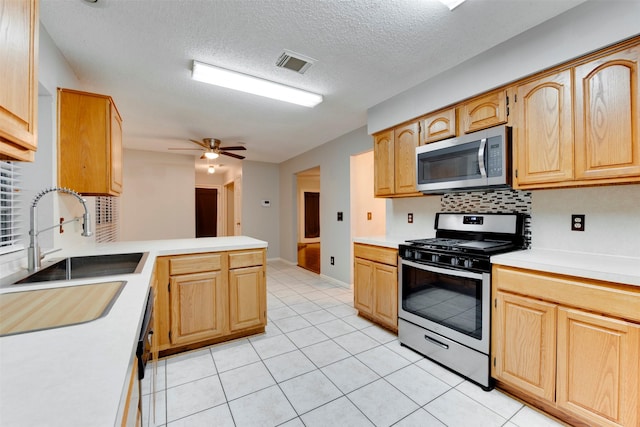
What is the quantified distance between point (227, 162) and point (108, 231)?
109 inches

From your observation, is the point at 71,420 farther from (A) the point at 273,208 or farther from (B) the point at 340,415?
(A) the point at 273,208

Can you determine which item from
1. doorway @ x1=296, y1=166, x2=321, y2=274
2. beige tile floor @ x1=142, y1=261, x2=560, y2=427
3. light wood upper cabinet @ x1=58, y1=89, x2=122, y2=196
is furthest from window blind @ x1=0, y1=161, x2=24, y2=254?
doorway @ x1=296, y1=166, x2=321, y2=274

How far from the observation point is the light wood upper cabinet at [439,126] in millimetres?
2333

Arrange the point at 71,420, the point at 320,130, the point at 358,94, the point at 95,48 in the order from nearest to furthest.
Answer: the point at 71,420
the point at 95,48
the point at 358,94
the point at 320,130

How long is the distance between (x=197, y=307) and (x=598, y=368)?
2.59 m

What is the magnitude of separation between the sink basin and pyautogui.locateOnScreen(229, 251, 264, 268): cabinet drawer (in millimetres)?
668

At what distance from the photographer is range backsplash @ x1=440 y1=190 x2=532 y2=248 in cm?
210

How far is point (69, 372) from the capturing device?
577 millimetres

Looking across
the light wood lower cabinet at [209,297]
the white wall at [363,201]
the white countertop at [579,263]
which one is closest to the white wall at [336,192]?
the white wall at [363,201]

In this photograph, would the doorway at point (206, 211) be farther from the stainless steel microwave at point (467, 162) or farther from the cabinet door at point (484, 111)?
the cabinet door at point (484, 111)

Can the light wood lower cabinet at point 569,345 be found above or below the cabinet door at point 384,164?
below

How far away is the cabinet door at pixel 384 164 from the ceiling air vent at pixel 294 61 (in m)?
1.15

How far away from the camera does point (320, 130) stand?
4.06 meters

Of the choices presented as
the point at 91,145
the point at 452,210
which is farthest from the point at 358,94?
the point at 91,145
